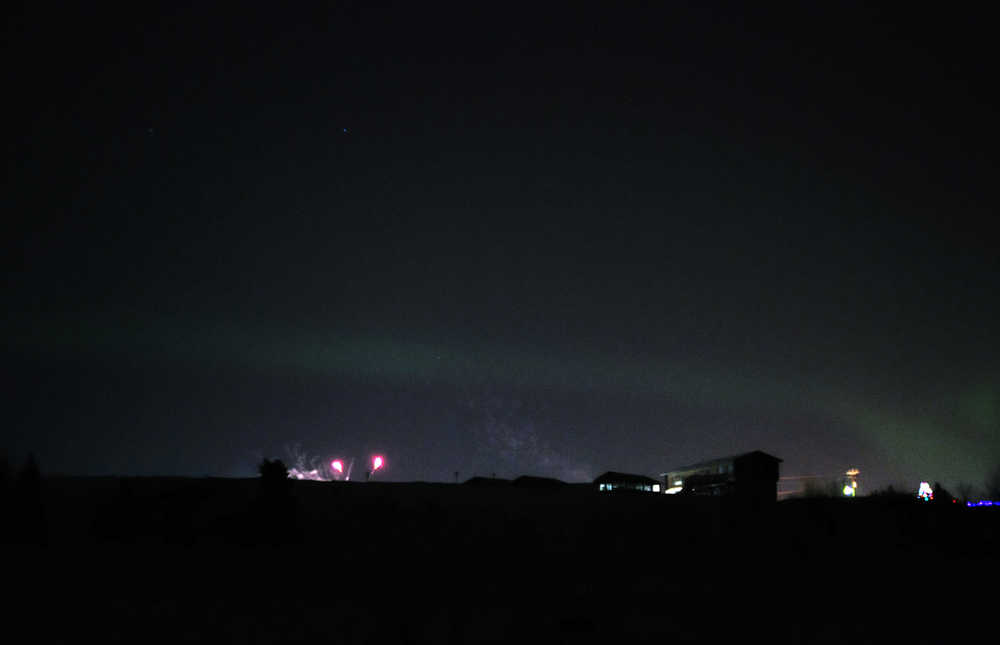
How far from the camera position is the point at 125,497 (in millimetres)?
34594

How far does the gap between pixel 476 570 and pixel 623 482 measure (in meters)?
44.8

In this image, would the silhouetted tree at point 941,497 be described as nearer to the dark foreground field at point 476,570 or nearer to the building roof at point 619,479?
the dark foreground field at point 476,570

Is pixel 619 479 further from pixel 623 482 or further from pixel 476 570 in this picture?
pixel 476 570

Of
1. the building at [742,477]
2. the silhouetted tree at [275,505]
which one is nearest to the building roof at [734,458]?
the building at [742,477]

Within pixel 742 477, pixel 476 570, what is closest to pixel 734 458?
pixel 742 477

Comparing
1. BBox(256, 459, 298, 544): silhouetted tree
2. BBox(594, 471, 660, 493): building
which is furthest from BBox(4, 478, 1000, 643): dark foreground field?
BBox(594, 471, 660, 493): building

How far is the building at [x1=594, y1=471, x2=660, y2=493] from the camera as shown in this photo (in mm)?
70188

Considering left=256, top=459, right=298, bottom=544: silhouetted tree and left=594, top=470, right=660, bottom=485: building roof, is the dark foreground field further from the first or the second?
left=594, top=470, right=660, bottom=485: building roof

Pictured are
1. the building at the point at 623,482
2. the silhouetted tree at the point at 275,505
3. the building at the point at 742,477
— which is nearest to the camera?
the silhouetted tree at the point at 275,505

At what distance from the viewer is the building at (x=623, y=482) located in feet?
230

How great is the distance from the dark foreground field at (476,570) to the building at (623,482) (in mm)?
28155

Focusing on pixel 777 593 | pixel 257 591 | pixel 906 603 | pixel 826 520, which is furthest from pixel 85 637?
pixel 826 520

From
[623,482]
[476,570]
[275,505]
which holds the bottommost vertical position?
[476,570]

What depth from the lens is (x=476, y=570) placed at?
92.3 ft
